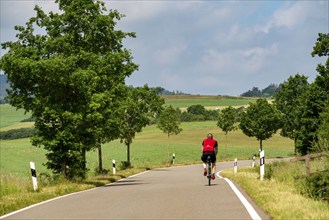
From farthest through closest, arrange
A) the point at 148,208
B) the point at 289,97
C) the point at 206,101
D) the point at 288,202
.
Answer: the point at 206,101
the point at 289,97
the point at 148,208
the point at 288,202

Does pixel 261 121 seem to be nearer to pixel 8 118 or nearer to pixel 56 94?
pixel 56 94

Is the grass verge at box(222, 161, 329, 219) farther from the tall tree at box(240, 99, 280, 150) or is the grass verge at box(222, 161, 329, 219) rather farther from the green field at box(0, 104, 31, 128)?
the green field at box(0, 104, 31, 128)

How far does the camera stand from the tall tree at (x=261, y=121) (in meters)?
67.2

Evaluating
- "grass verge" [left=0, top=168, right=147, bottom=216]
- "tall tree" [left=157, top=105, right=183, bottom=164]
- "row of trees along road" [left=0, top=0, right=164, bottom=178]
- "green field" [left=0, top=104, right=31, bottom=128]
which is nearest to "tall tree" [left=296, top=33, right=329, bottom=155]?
"tall tree" [left=157, top=105, right=183, bottom=164]

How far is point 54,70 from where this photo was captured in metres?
19.6

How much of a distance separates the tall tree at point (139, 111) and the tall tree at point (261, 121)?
79.4 feet

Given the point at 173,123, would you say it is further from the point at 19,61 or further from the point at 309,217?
the point at 309,217

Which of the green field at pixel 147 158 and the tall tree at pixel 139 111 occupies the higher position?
the tall tree at pixel 139 111

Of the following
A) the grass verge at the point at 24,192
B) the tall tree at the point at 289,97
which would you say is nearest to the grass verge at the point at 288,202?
the grass verge at the point at 24,192

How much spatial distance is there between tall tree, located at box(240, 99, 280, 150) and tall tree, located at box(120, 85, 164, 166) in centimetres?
2420

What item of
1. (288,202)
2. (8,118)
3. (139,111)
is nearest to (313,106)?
(139,111)

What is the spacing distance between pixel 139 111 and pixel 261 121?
2691cm

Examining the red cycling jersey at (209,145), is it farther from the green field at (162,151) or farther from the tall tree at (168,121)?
the tall tree at (168,121)

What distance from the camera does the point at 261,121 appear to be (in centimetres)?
6769
